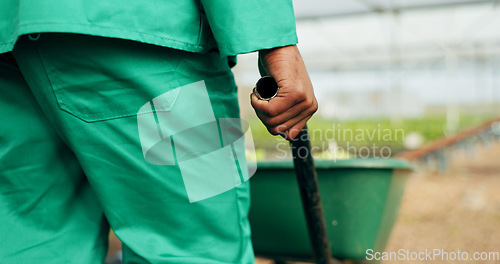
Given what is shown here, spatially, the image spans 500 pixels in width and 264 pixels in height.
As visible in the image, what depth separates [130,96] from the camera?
74 cm

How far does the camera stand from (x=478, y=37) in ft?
54.0

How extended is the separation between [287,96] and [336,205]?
3.14 feet

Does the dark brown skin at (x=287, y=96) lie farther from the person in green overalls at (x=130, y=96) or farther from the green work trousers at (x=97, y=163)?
the green work trousers at (x=97, y=163)

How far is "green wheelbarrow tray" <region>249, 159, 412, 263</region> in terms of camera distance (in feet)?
5.09

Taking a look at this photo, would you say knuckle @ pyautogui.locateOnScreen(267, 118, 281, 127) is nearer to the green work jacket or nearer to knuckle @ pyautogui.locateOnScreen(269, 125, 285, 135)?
knuckle @ pyautogui.locateOnScreen(269, 125, 285, 135)

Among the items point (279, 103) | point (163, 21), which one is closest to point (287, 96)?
point (279, 103)

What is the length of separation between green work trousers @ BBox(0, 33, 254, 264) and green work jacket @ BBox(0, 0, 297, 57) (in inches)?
1.3

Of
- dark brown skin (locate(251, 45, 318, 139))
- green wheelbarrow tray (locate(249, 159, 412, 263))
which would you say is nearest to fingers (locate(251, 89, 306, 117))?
dark brown skin (locate(251, 45, 318, 139))

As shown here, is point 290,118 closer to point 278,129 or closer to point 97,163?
point 278,129

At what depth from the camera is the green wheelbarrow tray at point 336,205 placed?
1.55 metres

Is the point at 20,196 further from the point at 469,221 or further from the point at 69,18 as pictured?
the point at 469,221

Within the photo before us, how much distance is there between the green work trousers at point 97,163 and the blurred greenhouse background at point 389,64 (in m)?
1.43

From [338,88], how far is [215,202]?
2114 cm

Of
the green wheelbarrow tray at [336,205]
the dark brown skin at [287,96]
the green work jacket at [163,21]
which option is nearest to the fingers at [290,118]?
the dark brown skin at [287,96]
